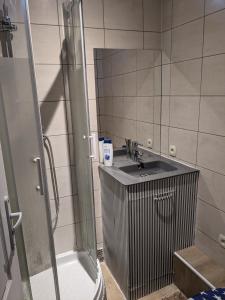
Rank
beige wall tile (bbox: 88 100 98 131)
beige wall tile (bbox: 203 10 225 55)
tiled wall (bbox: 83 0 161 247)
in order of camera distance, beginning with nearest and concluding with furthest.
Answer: beige wall tile (bbox: 203 10 225 55) < tiled wall (bbox: 83 0 161 247) < beige wall tile (bbox: 88 100 98 131)

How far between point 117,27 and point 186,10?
20.5 inches

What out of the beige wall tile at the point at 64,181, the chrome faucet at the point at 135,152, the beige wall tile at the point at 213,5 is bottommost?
the beige wall tile at the point at 64,181

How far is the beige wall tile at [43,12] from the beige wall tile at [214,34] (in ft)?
3.45

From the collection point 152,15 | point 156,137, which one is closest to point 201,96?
point 156,137

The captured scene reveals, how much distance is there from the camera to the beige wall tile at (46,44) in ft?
5.39

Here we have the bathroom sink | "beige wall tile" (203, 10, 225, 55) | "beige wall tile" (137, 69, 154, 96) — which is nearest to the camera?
"beige wall tile" (203, 10, 225, 55)

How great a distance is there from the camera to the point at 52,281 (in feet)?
4.58

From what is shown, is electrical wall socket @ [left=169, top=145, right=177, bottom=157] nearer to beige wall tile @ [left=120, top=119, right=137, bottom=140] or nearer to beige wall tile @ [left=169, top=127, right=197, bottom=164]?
beige wall tile @ [left=169, top=127, right=197, bottom=164]

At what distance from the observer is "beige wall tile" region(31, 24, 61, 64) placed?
5.39 ft

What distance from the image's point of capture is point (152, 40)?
197cm

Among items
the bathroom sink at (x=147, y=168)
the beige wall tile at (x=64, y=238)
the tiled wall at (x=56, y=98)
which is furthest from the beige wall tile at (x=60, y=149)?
the beige wall tile at (x=64, y=238)

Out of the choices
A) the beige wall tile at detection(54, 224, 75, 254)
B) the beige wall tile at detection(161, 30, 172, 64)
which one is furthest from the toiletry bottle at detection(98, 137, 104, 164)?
the beige wall tile at detection(161, 30, 172, 64)

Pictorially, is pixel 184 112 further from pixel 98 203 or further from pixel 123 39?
pixel 98 203

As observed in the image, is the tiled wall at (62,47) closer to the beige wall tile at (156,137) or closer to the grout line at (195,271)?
the beige wall tile at (156,137)
